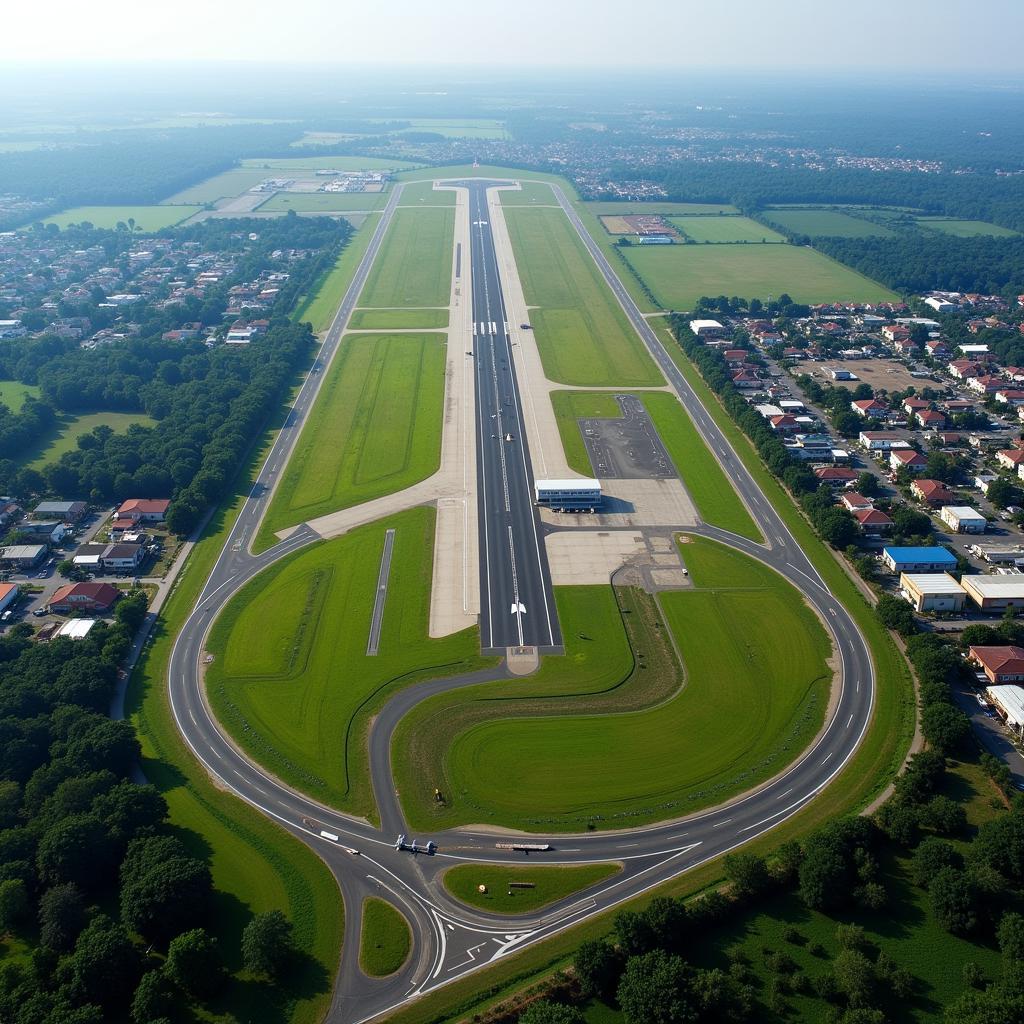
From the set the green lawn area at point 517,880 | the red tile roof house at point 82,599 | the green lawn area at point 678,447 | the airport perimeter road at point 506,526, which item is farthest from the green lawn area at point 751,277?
the green lawn area at point 517,880

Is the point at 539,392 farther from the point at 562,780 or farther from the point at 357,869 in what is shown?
the point at 357,869

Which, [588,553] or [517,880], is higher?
[588,553]

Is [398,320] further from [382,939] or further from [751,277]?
[382,939]

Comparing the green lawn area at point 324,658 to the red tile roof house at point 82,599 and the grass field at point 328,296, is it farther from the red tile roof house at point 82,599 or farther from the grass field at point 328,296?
the grass field at point 328,296

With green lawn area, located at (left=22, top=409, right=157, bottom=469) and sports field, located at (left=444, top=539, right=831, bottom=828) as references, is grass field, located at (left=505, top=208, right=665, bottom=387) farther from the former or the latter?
sports field, located at (left=444, top=539, right=831, bottom=828)

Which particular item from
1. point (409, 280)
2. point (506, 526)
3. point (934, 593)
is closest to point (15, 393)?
point (409, 280)
